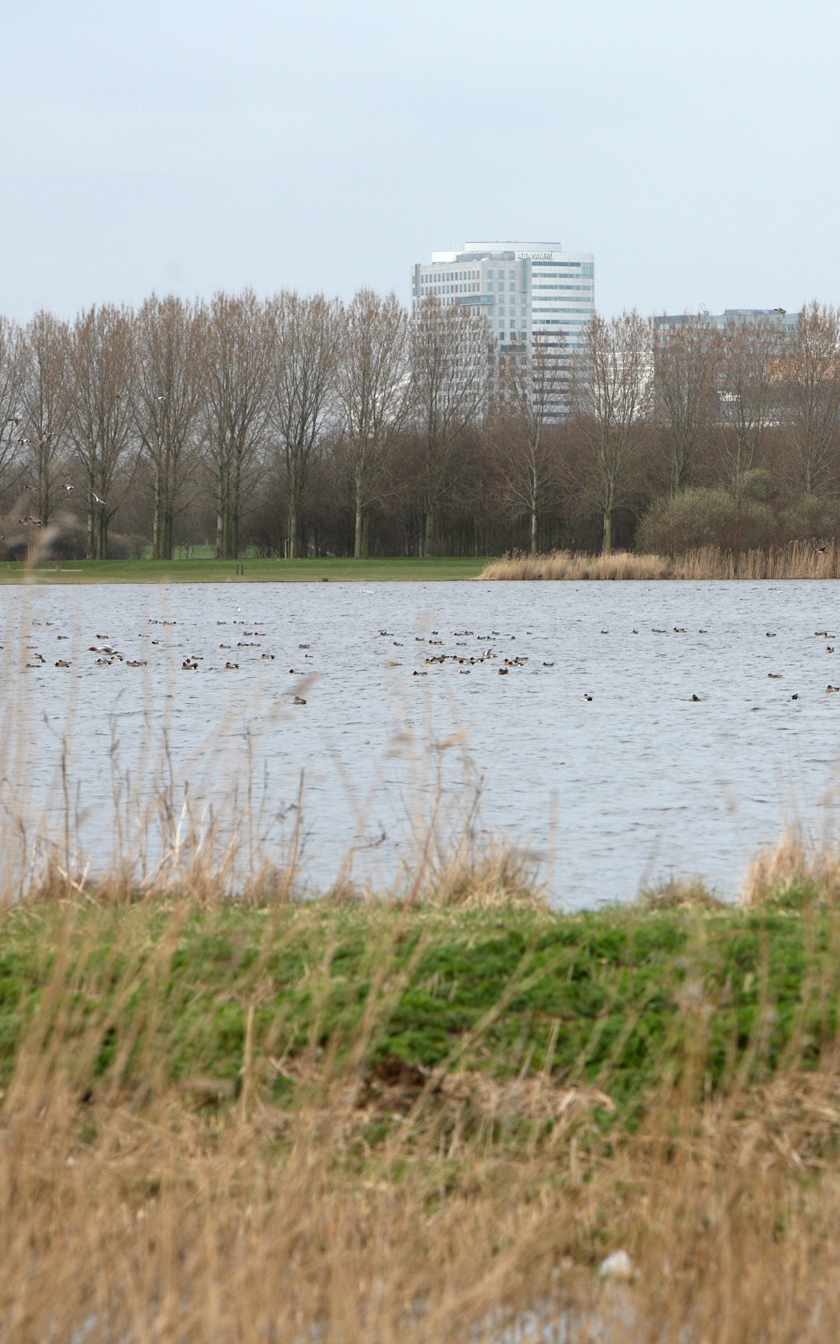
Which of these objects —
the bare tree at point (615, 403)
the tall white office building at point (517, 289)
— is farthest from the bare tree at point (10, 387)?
the tall white office building at point (517, 289)

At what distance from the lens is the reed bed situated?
4138cm

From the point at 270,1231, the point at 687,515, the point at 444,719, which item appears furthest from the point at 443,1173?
the point at 687,515

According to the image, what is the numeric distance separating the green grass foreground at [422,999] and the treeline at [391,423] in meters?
43.4

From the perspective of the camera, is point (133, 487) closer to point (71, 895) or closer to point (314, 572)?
point (314, 572)

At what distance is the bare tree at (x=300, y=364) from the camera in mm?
55781

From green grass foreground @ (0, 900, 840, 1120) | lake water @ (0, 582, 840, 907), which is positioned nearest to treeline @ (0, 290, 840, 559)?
lake water @ (0, 582, 840, 907)

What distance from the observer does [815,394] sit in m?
53.4

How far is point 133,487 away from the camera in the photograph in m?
56.0

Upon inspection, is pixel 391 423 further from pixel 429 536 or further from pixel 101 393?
pixel 101 393

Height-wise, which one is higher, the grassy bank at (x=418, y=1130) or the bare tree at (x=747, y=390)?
the bare tree at (x=747, y=390)

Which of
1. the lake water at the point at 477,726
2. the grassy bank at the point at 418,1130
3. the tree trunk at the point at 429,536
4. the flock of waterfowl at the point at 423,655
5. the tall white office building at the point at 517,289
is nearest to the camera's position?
the grassy bank at the point at 418,1130

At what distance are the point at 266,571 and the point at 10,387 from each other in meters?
11.6

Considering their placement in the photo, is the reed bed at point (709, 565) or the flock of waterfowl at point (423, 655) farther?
the reed bed at point (709, 565)

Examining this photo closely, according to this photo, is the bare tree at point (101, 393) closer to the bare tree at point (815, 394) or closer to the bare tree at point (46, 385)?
the bare tree at point (46, 385)
